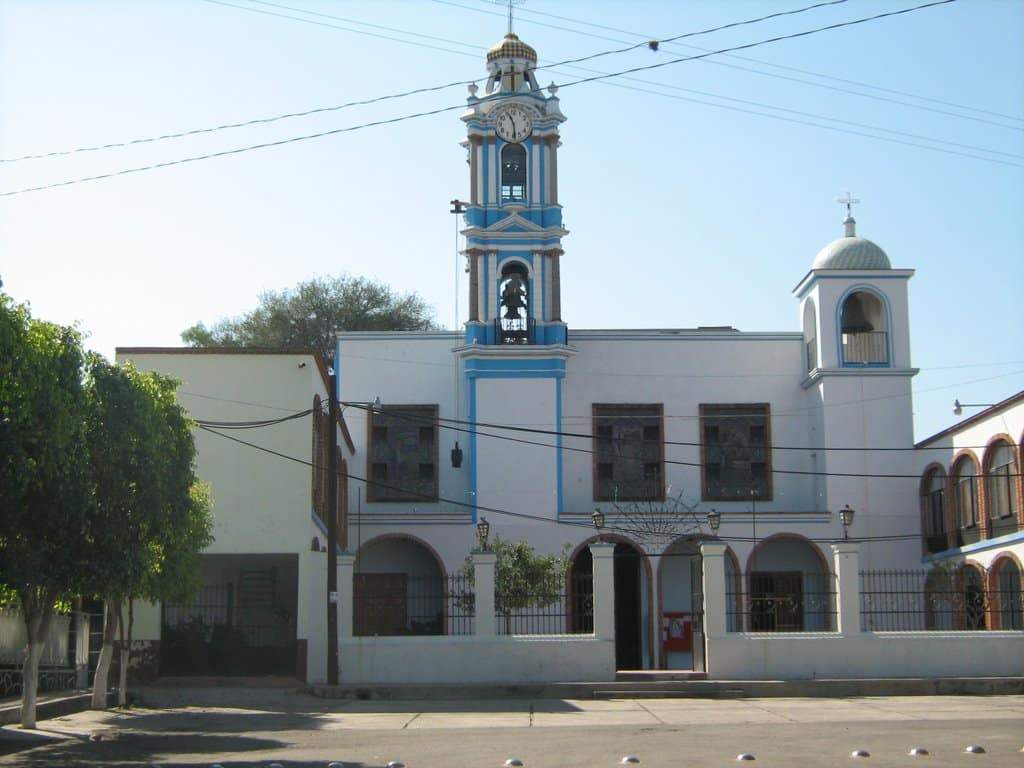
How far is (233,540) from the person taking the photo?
26109mm

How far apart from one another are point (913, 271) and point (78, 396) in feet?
85.9

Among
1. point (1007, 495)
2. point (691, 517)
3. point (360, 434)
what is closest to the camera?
point (1007, 495)

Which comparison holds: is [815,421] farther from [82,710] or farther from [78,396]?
[78,396]

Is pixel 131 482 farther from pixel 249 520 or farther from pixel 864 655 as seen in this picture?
pixel 864 655

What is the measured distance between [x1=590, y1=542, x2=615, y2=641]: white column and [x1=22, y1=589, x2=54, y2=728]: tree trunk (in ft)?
35.7

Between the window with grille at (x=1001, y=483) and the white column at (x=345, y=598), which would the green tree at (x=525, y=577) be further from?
the window with grille at (x=1001, y=483)

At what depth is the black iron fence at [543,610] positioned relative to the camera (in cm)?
3069


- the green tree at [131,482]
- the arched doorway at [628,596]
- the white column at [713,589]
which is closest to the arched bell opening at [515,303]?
the arched doorway at [628,596]

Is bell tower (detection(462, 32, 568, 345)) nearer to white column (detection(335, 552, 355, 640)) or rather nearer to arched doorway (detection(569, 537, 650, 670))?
arched doorway (detection(569, 537, 650, 670))

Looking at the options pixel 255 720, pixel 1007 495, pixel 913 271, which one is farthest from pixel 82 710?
pixel 913 271

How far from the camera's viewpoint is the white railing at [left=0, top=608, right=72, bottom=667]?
2273 centimetres

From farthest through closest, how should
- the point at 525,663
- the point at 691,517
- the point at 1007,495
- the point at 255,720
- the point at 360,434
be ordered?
the point at 360,434 < the point at 691,517 < the point at 1007,495 < the point at 525,663 < the point at 255,720

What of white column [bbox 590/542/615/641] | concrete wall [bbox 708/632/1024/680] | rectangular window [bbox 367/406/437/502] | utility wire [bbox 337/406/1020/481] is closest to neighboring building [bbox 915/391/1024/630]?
utility wire [bbox 337/406/1020/481]

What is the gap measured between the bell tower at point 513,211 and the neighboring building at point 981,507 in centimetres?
1032
